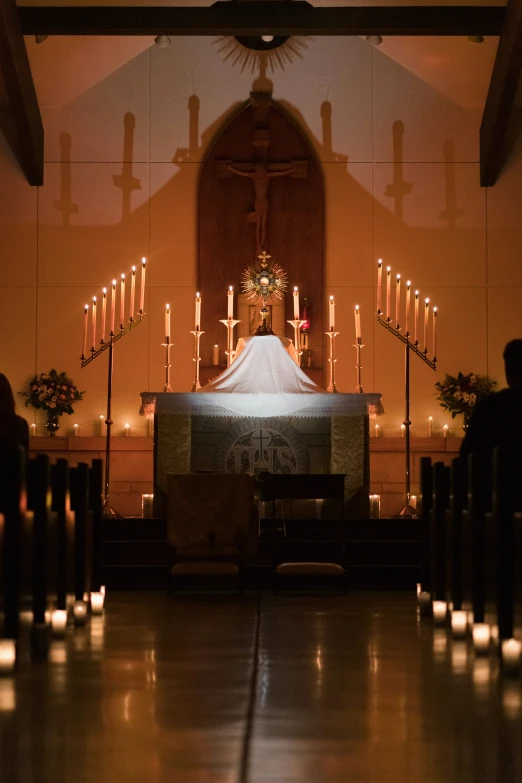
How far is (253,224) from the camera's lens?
11.1 m

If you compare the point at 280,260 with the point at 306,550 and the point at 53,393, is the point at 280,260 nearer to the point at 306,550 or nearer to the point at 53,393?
the point at 53,393

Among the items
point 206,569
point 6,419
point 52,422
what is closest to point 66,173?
point 52,422

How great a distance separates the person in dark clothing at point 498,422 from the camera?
15.3ft

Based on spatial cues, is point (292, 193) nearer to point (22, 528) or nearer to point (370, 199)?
point (370, 199)

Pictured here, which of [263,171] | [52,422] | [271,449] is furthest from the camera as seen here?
[263,171]

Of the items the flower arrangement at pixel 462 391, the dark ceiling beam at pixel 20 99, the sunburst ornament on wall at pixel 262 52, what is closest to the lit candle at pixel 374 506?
the flower arrangement at pixel 462 391

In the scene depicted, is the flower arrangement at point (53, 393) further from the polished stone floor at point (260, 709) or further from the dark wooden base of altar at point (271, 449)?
the polished stone floor at point (260, 709)

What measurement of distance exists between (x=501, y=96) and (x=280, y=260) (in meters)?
2.48

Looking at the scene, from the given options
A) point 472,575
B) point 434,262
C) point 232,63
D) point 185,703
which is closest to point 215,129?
point 232,63

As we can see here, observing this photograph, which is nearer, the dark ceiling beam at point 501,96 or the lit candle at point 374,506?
the lit candle at point 374,506

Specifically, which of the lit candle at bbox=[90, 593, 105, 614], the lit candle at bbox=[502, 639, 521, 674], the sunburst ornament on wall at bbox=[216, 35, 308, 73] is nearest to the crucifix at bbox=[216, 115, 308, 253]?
the sunburst ornament on wall at bbox=[216, 35, 308, 73]

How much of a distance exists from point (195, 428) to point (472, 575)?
13.5 feet

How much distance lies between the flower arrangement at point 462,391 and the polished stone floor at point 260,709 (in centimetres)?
552

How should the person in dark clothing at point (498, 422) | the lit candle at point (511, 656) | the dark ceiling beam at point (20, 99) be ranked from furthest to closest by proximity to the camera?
the dark ceiling beam at point (20, 99) < the person in dark clothing at point (498, 422) < the lit candle at point (511, 656)
